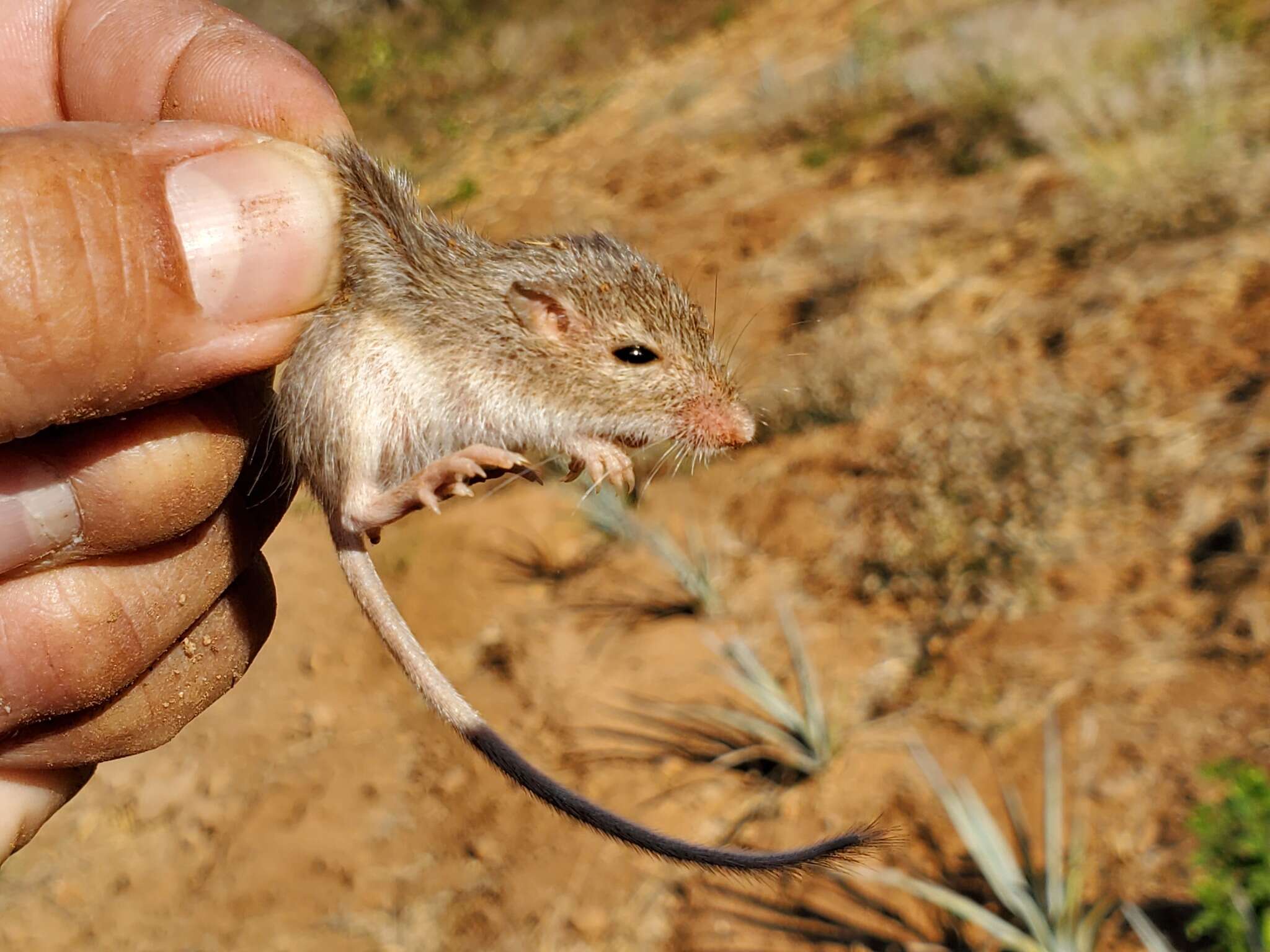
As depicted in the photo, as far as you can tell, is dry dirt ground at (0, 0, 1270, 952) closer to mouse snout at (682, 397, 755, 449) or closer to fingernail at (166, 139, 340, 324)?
mouse snout at (682, 397, 755, 449)

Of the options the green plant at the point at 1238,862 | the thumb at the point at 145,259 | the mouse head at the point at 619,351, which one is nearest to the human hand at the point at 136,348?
the thumb at the point at 145,259

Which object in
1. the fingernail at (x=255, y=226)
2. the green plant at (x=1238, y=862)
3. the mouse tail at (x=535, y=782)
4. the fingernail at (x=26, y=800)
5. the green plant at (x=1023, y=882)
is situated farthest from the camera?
the green plant at (x=1023, y=882)

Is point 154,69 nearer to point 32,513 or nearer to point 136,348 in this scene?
point 136,348

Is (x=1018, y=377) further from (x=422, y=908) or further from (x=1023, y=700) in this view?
(x=422, y=908)

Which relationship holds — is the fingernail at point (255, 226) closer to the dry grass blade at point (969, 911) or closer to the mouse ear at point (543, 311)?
the mouse ear at point (543, 311)

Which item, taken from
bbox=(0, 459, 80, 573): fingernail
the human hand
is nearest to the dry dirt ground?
the human hand
